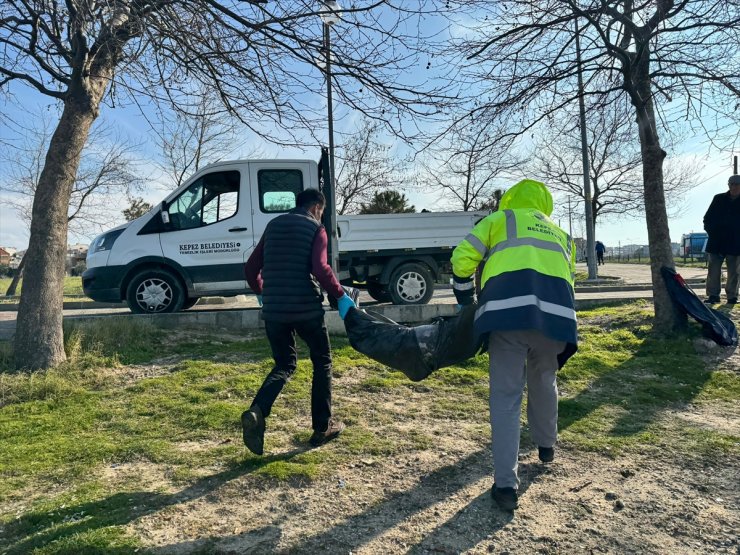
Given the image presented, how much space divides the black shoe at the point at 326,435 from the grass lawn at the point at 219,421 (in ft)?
0.24

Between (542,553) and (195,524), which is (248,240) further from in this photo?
(542,553)

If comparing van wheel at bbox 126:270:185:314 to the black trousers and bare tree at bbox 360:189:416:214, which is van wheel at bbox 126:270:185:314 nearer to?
the black trousers

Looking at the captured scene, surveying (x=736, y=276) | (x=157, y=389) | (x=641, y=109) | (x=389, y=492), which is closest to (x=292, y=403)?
(x=157, y=389)

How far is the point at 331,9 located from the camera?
4.17 metres

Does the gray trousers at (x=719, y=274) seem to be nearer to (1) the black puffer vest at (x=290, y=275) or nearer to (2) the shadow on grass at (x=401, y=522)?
(2) the shadow on grass at (x=401, y=522)

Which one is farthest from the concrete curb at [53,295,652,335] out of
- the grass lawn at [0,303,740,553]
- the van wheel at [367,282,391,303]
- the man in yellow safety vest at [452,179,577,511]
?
the man in yellow safety vest at [452,179,577,511]

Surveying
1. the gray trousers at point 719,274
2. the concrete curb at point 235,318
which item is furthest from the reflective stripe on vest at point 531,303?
the gray trousers at point 719,274

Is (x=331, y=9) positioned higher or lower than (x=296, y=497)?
higher

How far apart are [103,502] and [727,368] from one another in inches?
223

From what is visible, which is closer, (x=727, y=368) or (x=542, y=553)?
Result: (x=542, y=553)

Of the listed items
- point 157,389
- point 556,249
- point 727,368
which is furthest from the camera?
point 727,368

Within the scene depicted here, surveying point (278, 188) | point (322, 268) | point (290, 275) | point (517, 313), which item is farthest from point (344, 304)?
point (278, 188)

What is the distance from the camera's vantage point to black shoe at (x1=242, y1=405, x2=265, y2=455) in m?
3.08

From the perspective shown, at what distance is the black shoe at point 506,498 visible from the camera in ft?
8.72
